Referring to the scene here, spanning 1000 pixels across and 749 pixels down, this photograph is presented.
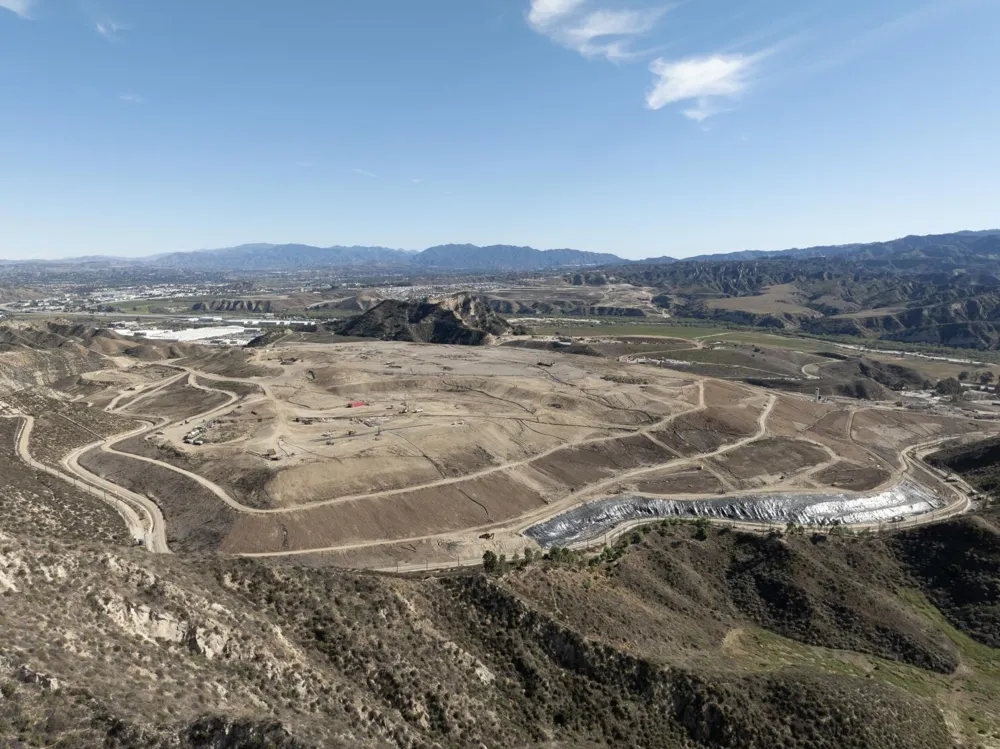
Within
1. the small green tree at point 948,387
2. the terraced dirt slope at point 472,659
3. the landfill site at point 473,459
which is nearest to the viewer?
the terraced dirt slope at point 472,659

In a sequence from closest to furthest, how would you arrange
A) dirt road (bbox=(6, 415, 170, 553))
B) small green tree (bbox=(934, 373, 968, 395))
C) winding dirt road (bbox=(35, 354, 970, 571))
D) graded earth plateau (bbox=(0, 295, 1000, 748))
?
graded earth plateau (bbox=(0, 295, 1000, 748)), dirt road (bbox=(6, 415, 170, 553)), winding dirt road (bbox=(35, 354, 970, 571)), small green tree (bbox=(934, 373, 968, 395))

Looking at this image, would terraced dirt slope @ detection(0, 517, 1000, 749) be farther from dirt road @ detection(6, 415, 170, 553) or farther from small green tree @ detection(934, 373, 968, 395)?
small green tree @ detection(934, 373, 968, 395)

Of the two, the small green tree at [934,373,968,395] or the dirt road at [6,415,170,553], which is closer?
the dirt road at [6,415,170,553]

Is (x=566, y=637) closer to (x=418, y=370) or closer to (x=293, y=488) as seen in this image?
(x=293, y=488)

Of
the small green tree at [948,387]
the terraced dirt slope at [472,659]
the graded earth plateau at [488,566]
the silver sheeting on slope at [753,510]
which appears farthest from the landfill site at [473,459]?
the small green tree at [948,387]

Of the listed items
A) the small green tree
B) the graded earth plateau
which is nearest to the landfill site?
the graded earth plateau

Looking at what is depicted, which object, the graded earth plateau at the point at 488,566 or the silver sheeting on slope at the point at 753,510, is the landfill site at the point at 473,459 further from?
the graded earth plateau at the point at 488,566

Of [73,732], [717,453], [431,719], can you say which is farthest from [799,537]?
[73,732]

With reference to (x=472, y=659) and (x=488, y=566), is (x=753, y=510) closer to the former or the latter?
(x=488, y=566)
